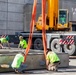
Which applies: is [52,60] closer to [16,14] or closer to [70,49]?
[70,49]

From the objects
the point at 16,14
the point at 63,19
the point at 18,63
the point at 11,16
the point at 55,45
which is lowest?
the point at 55,45

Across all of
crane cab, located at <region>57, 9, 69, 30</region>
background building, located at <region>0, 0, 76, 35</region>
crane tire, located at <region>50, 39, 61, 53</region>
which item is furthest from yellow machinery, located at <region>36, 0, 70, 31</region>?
background building, located at <region>0, 0, 76, 35</region>

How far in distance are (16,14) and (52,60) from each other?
990 inches

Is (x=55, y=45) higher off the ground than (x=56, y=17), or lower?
lower

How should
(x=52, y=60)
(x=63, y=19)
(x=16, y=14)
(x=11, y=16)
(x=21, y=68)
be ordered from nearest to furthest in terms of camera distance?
1. (x=21, y=68)
2. (x=52, y=60)
3. (x=63, y=19)
4. (x=11, y=16)
5. (x=16, y=14)

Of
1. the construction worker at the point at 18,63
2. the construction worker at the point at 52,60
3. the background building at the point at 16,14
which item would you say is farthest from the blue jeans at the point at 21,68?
the background building at the point at 16,14

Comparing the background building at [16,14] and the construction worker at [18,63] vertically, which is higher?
the background building at [16,14]

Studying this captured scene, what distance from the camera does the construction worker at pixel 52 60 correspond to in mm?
13148

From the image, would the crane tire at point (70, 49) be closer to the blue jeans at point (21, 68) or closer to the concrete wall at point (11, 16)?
the blue jeans at point (21, 68)

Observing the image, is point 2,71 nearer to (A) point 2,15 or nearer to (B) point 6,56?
(B) point 6,56

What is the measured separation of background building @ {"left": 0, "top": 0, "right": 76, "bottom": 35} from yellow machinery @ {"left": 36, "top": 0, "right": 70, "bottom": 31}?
41.4 feet

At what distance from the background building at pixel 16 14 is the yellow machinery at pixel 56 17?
1262 cm

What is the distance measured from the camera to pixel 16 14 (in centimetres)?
3791

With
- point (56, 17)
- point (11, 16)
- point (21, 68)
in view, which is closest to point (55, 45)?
point (56, 17)
